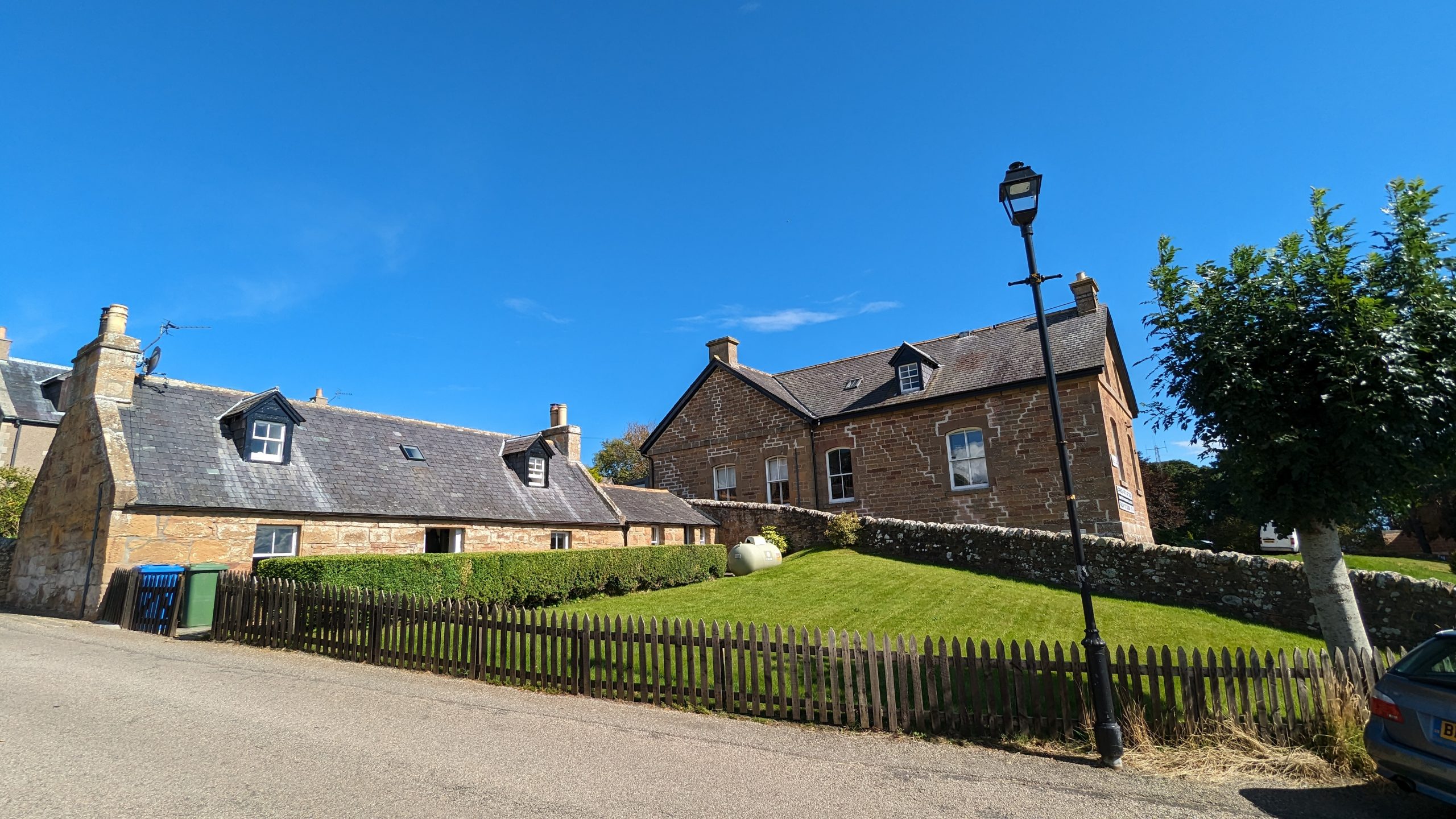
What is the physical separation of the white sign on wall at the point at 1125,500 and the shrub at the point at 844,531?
25.1ft

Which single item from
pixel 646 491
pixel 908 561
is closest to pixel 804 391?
pixel 646 491

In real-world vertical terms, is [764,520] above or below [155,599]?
above

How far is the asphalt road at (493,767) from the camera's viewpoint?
213 inches

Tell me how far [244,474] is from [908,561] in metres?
17.0

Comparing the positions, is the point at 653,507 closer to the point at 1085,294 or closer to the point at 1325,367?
the point at 1085,294

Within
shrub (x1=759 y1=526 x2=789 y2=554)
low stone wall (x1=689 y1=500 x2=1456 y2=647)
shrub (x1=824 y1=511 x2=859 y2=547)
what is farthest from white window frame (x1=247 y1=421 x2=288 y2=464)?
low stone wall (x1=689 y1=500 x2=1456 y2=647)

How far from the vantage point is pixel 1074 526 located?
741 centimetres

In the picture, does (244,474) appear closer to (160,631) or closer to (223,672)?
(160,631)

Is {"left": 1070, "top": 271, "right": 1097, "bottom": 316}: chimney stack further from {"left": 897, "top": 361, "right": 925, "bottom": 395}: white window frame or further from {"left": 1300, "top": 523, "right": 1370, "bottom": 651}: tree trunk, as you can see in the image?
{"left": 1300, "top": 523, "right": 1370, "bottom": 651}: tree trunk

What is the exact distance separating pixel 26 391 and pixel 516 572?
3431 cm

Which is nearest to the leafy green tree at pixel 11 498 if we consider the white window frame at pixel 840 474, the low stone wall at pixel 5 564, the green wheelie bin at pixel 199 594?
the low stone wall at pixel 5 564

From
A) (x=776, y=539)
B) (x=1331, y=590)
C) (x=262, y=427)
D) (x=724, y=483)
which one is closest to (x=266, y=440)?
(x=262, y=427)

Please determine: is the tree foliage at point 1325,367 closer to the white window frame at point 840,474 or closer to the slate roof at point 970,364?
the slate roof at point 970,364

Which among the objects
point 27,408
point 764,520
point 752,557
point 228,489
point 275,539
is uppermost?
point 27,408
